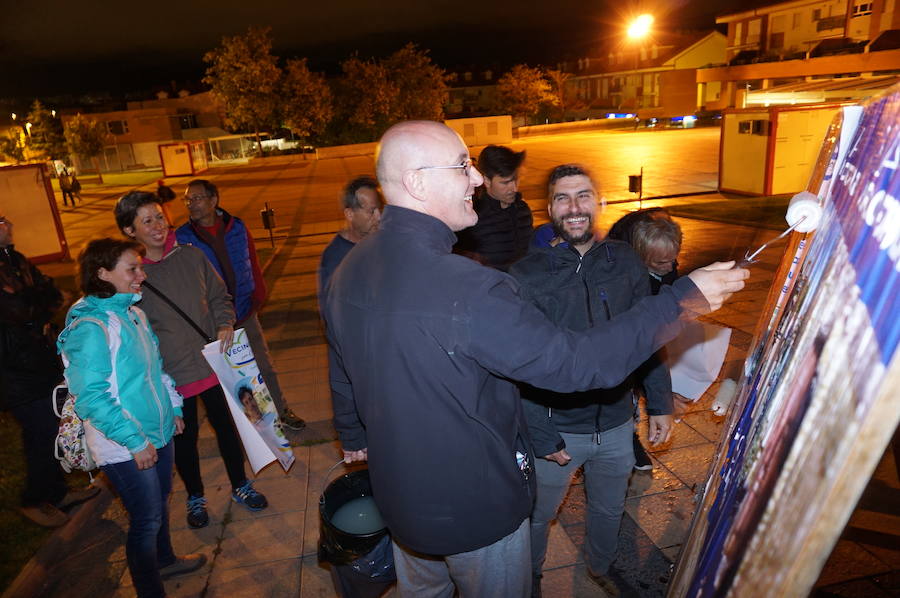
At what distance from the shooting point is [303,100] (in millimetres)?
46000

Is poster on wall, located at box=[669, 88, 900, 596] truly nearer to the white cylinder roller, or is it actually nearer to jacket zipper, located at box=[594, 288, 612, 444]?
the white cylinder roller

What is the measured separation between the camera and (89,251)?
9.00 feet

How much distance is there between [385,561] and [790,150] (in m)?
15.4

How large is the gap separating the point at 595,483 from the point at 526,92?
6385cm

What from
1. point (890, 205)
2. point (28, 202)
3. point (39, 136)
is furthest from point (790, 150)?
point (39, 136)

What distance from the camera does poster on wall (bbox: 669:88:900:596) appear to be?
0.67m

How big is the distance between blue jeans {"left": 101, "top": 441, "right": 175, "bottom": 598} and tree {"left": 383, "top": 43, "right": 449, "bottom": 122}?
161ft

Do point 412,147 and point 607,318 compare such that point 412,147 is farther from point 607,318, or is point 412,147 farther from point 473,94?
point 473,94

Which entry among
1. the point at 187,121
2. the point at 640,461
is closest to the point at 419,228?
the point at 640,461

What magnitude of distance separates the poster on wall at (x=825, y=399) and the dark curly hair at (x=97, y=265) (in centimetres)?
267

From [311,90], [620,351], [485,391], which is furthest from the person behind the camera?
[311,90]

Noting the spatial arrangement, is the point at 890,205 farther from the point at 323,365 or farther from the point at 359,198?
the point at 323,365

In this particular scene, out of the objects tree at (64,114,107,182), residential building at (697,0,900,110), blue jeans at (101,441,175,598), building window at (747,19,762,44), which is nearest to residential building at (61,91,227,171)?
tree at (64,114,107,182)

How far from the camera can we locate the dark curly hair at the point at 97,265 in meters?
2.69
